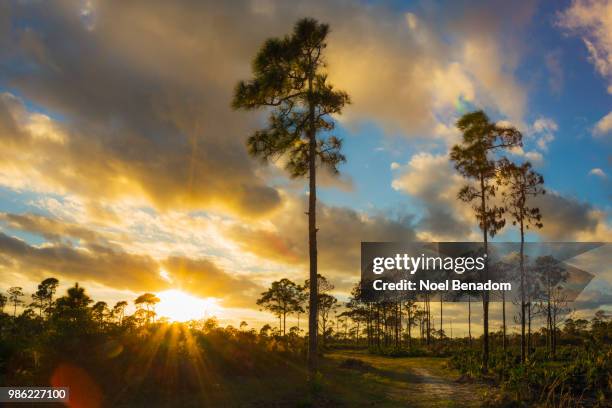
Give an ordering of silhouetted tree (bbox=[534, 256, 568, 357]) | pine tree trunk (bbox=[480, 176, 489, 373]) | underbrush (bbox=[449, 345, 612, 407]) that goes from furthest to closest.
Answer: silhouetted tree (bbox=[534, 256, 568, 357])
pine tree trunk (bbox=[480, 176, 489, 373])
underbrush (bbox=[449, 345, 612, 407])

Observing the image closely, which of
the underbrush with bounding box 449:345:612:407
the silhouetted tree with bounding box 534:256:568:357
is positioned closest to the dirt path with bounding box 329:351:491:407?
the underbrush with bounding box 449:345:612:407

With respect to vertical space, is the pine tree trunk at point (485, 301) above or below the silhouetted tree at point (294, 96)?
below

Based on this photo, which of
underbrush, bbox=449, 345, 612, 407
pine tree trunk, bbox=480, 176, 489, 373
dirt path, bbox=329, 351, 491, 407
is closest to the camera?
underbrush, bbox=449, 345, 612, 407

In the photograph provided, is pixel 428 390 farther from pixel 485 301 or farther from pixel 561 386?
pixel 485 301

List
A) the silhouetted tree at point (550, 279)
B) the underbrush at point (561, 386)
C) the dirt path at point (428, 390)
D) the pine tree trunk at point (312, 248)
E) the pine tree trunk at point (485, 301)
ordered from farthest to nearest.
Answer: the silhouetted tree at point (550, 279) → the pine tree trunk at point (485, 301) → the pine tree trunk at point (312, 248) → the dirt path at point (428, 390) → the underbrush at point (561, 386)

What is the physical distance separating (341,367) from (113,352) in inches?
638

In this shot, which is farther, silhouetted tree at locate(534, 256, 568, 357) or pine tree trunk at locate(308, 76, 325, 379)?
silhouetted tree at locate(534, 256, 568, 357)

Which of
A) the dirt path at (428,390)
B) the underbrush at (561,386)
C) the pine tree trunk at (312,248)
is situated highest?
the pine tree trunk at (312,248)

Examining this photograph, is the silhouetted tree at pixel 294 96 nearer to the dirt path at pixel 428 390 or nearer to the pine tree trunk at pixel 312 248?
the pine tree trunk at pixel 312 248

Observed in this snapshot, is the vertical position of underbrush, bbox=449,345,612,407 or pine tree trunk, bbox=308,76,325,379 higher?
pine tree trunk, bbox=308,76,325,379

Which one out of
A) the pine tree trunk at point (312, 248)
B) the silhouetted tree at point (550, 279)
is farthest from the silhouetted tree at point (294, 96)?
the silhouetted tree at point (550, 279)

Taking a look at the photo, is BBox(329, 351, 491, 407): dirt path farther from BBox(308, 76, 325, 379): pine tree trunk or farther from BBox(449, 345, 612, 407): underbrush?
BBox(308, 76, 325, 379): pine tree trunk

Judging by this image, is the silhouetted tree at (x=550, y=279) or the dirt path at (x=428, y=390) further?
the silhouetted tree at (x=550, y=279)

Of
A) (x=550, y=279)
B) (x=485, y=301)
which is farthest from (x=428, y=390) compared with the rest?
(x=550, y=279)
